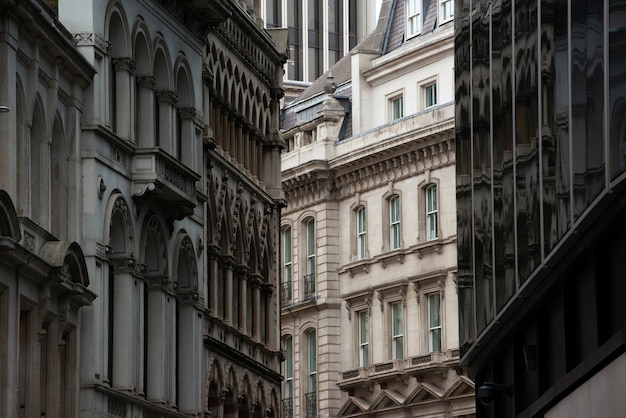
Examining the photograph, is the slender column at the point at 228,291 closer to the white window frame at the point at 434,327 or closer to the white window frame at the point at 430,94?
the white window frame at the point at 434,327

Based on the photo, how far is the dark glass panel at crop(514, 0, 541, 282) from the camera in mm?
37156

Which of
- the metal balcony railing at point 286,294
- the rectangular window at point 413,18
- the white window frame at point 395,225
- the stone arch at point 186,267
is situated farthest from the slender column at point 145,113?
the metal balcony railing at point 286,294

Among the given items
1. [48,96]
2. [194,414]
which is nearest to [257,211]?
[194,414]

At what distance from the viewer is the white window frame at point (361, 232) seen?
92.4 metres

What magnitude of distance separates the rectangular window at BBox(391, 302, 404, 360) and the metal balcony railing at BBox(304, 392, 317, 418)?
6.18 m

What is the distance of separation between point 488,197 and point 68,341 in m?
11.0

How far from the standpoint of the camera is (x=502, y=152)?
4122 cm

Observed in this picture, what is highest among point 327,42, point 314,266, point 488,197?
point 327,42

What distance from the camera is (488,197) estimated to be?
4319 centimetres

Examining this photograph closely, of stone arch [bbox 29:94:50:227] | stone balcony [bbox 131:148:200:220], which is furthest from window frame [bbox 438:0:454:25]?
stone arch [bbox 29:94:50:227]

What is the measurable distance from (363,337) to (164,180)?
1515 inches

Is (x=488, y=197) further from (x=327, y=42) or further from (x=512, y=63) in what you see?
(x=327, y=42)

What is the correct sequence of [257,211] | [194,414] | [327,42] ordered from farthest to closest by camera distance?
1. [327,42]
2. [257,211]
3. [194,414]

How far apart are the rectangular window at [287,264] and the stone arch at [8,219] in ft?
174
